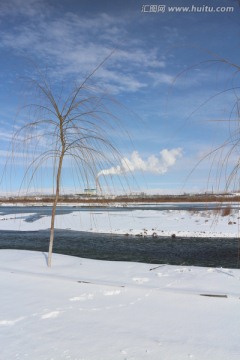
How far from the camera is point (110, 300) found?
13.3ft

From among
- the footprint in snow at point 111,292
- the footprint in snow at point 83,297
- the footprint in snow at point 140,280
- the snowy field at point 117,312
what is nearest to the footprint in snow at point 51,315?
the snowy field at point 117,312

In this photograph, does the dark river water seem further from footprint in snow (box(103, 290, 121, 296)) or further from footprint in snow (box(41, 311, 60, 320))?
footprint in snow (box(41, 311, 60, 320))

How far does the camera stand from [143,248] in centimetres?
1548

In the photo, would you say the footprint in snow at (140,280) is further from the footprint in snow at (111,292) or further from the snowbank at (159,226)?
the snowbank at (159,226)

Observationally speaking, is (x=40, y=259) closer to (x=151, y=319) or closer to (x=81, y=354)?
(x=151, y=319)

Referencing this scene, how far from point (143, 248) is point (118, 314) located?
1213cm

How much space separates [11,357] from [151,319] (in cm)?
146

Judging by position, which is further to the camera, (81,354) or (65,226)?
(65,226)

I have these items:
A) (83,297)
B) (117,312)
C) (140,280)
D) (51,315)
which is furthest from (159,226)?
(51,315)

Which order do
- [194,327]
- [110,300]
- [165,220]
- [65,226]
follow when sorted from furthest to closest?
[165,220]
[65,226]
[110,300]
[194,327]

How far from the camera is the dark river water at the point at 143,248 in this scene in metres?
12.6

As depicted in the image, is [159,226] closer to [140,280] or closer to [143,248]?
[143,248]

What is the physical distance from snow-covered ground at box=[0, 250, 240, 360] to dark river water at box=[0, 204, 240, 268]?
22.9ft

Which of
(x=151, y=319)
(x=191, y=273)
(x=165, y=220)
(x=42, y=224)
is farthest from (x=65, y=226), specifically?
(x=151, y=319)
